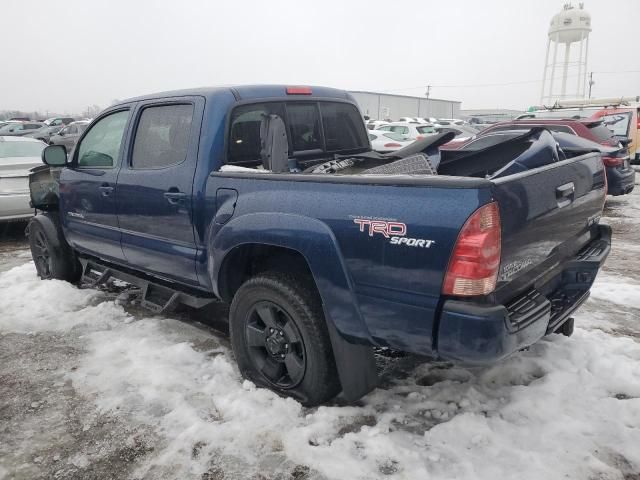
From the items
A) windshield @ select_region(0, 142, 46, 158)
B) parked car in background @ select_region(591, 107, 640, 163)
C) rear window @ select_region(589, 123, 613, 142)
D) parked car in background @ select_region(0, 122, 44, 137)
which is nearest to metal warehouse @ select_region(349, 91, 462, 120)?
parked car in background @ select_region(0, 122, 44, 137)

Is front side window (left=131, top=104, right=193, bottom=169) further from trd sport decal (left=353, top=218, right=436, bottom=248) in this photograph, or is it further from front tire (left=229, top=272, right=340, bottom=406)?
trd sport decal (left=353, top=218, right=436, bottom=248)

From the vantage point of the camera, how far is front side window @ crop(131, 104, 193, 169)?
3537mm

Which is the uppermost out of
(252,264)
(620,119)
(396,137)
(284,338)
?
(620,119)

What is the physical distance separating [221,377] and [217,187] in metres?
1.23

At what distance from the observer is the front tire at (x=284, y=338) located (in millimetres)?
2830

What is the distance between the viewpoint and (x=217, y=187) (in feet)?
10.5

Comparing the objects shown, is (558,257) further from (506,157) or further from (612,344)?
(612,344)

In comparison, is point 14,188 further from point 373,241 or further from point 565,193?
point 565,193

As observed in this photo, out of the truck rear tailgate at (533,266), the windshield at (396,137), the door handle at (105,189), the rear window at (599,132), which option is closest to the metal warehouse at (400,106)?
the windshield at (396,137)

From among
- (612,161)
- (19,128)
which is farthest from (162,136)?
(19,128)

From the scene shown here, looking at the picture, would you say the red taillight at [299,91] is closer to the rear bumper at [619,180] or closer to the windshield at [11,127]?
the rear bumper at [619,180]

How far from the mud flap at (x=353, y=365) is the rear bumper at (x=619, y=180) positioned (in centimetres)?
799

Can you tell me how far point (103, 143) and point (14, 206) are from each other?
4.04 m

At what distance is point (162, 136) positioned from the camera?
375cm
